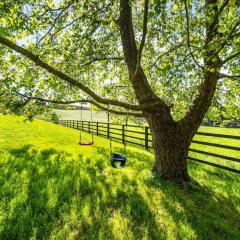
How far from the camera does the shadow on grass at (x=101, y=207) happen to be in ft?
9.59

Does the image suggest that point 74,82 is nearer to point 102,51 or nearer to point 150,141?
point 102,51

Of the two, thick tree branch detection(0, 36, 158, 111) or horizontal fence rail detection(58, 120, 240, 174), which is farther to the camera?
horizontal fence rail detection(58, 120, 240, 174)

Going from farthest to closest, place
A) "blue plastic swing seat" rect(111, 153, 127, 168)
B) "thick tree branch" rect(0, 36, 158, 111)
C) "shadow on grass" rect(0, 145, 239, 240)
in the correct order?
"blue plastic swing seat" rect(111, 153, 127, 168) < "thick tree branch" rect(0, 36, 158, 111) < "shadow on grass" rect(0, 145, 239, 240)

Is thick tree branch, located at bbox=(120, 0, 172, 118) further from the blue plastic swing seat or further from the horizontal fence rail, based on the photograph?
the horizontal fence rail

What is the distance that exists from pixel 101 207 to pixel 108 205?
0.56 ft

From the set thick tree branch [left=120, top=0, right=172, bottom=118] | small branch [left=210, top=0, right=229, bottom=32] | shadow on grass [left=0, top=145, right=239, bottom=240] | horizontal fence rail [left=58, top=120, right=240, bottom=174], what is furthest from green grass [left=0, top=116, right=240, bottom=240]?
small branch [left=210, top=0, right=229, bottom=32]

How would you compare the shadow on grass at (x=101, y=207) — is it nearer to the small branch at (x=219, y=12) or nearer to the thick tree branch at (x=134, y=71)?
the thick tree branch at (x=134, y=71)

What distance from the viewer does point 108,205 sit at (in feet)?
12.2

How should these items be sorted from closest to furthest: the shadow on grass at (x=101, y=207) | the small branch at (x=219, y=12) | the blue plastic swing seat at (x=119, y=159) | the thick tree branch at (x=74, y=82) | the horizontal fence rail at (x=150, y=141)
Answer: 1. the shadow on grass at (x=101, y=207)
2. the small branch at (x=219, y=12)
3. the thick tree branch at (x=74, y=82)
4. the blue plastic swing seat at (x=119, y=159)
5. the horizontal fence rail at (x=150, y=141)

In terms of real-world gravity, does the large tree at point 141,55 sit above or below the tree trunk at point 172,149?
above

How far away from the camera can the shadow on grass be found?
2924 mm

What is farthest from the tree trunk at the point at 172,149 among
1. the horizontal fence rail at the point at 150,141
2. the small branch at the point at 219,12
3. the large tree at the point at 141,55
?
the small branch at the point at 219,12

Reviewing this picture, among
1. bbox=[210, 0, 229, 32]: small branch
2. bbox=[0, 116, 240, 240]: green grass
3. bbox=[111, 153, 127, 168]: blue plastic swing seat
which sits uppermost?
bbox=[210, 0, 229, 32]: small branch

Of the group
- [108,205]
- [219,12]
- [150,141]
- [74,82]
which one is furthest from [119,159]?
[150,141]
